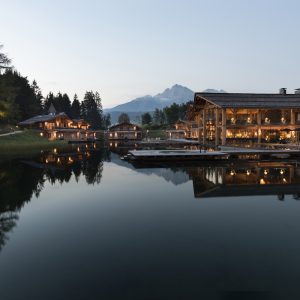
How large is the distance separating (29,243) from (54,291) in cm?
393

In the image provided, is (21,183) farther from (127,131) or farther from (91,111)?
(91,111)

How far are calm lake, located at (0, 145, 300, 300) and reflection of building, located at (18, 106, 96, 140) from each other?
7149 centimetres

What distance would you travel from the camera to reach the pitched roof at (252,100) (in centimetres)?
4609

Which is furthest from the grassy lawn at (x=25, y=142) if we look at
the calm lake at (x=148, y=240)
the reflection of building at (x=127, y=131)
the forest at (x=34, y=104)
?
the calm lake at (x=148, y=240)

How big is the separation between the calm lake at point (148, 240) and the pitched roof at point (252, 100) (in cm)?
2640

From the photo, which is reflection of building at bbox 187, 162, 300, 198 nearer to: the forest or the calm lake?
the calm lake

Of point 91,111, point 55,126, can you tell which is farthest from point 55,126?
point 91,111

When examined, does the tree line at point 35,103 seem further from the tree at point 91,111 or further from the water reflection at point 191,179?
the water reflection at point 191,179

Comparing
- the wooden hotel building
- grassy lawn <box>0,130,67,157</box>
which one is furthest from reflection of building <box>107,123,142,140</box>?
the wooden hotel building

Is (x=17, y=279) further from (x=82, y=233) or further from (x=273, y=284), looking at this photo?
(x=273, y=284)

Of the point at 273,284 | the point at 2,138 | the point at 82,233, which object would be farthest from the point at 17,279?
the point at 2,138

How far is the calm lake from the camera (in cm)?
744

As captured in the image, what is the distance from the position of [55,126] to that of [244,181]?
79.4m

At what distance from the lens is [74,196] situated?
1867cm
